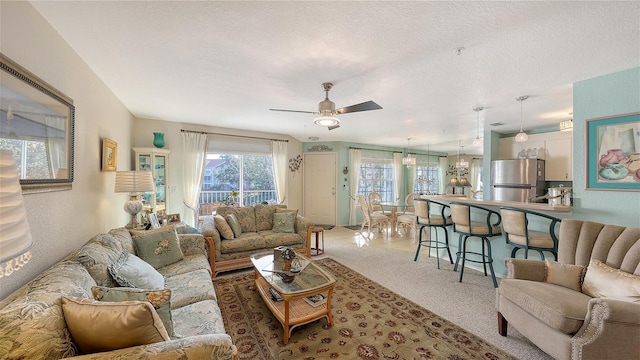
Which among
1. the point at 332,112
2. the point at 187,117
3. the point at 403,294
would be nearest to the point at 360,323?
the point at 403,294

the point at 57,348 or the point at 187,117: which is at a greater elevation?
the point at 187,117

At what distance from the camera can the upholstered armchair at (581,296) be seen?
144 centimetres

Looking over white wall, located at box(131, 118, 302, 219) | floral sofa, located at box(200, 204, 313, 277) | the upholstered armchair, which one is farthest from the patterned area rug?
white wall, located at box(131, 118, 302, 219)

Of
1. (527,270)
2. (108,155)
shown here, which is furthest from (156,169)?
(527,270)

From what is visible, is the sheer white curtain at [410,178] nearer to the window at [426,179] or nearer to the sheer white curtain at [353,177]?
the window at [426,179]

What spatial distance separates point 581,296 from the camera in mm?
1778

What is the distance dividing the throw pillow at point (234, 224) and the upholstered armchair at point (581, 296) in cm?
319

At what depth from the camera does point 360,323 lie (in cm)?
221

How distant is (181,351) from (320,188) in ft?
18.9

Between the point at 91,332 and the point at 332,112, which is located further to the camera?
the point at 332,112

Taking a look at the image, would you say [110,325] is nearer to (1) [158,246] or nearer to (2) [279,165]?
(1) [158,246]

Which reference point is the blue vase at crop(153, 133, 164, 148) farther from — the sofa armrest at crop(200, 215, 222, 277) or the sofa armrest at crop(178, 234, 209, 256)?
the sofa armrest at crop(178, 234, 209, 256)

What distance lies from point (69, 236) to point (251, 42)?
2115 millimetres

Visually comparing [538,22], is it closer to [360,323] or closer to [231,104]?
[360,323]
